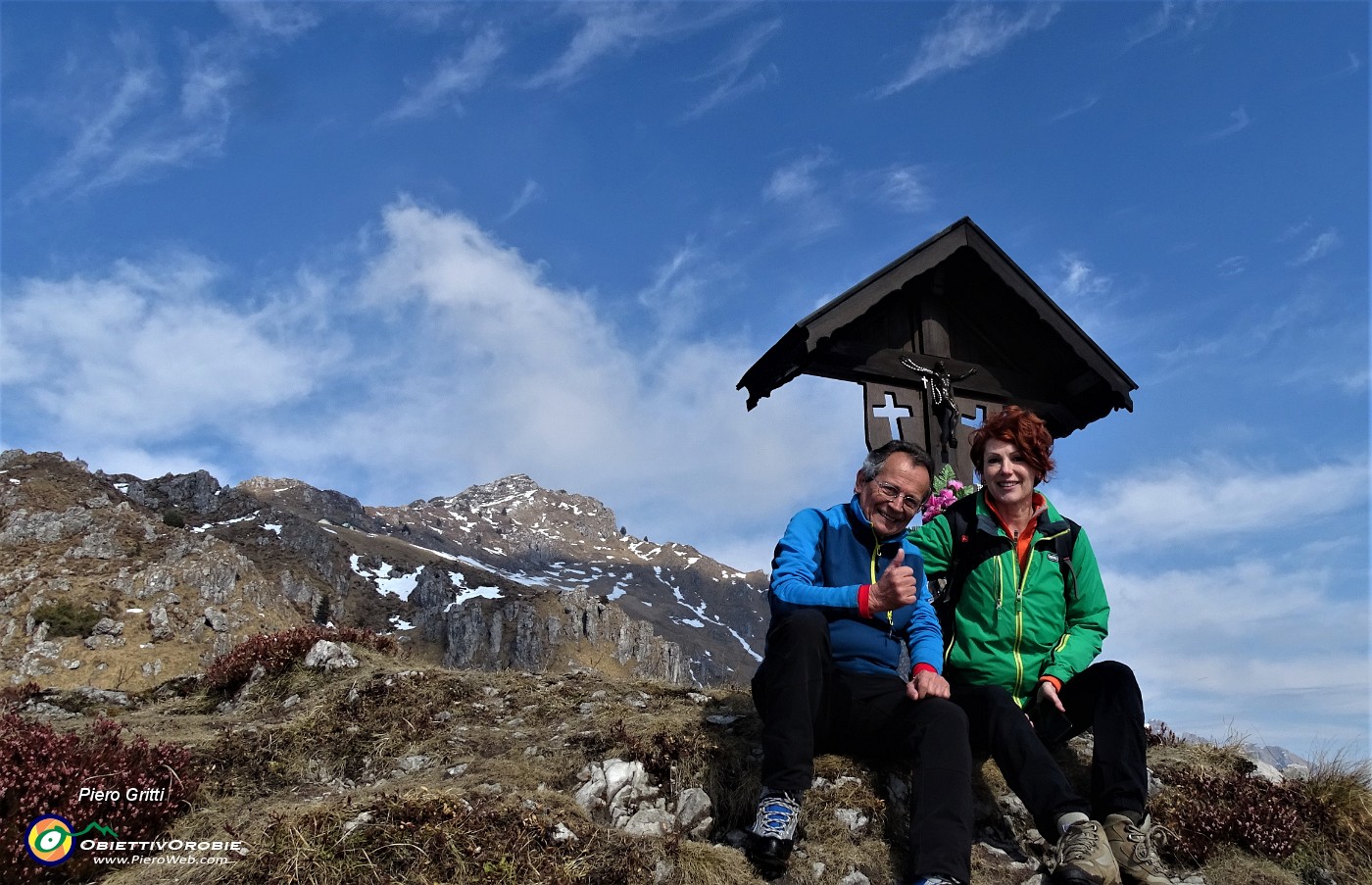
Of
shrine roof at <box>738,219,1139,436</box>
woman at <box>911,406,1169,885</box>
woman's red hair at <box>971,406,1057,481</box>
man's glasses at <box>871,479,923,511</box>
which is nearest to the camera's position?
woman at <box>911,406,1169,885</box>

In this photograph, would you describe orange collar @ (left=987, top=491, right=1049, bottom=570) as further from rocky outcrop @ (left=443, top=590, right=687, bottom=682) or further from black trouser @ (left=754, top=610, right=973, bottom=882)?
rocky outcrop @ (left=443, top=590, right=687, bottom=682)

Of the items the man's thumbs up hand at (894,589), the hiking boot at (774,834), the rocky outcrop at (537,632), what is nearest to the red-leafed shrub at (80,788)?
the hiking boot at (774,834)

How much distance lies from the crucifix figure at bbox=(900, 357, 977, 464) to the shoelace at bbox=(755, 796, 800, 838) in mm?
5767

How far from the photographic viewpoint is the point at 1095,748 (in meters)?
4.45

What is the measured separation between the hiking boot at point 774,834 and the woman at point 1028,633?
1.27m

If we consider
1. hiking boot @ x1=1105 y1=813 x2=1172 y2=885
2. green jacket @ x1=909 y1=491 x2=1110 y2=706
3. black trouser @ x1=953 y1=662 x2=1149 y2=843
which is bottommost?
hiking boot @ x1=1105 y1=813 x2=1172 y2=885

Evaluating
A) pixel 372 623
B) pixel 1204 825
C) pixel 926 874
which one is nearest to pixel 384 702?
pixel 926 874

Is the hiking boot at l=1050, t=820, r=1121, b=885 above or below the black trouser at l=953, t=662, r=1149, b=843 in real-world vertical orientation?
below

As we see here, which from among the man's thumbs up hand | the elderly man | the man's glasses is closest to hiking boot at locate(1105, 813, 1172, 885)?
the elderly man

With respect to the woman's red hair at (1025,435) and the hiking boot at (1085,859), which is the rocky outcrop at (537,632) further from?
the hiking boot at (1085,859)

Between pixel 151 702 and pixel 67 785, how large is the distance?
6237 millimetres

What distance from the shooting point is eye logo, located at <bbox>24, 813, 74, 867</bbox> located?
391 cm

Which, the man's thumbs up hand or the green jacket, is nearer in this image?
the man's thumbs up hand

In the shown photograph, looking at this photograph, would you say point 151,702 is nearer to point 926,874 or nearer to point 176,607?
point 926,874
